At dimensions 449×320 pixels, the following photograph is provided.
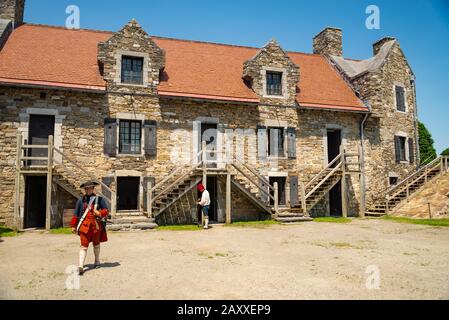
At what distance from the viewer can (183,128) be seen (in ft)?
50.6

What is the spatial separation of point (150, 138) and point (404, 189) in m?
13.3

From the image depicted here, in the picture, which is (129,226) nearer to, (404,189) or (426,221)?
(426,221)

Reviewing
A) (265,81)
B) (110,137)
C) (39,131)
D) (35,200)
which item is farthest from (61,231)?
(265,81)

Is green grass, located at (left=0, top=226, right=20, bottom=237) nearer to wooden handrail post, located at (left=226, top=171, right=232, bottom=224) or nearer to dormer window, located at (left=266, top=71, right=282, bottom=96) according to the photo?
wooden handrail post, located at (left=226, top=171, right=232, bottom=224)

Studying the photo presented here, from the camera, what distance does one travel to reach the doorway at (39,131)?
537 inches

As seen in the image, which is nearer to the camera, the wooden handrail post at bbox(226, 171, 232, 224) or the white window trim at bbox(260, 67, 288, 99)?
the wooden handrail post at bbox(226, 171, 232, 224)

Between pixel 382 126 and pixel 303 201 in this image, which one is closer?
pixel 303 201

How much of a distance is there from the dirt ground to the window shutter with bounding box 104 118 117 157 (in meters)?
4.09

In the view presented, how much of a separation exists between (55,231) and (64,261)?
224 inches

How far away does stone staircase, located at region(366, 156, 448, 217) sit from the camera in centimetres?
1716

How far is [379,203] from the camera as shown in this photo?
58.6 ft

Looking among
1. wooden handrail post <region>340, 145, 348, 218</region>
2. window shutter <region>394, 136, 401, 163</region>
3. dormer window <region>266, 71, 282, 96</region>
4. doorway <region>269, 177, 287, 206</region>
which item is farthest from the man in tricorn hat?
window shutter <region>394, 136, 401, 163</region>

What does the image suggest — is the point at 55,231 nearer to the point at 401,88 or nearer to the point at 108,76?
the point at 108,76

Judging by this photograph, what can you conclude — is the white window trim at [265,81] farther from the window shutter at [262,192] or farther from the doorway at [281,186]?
the window shutter at [262,192]
